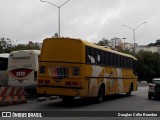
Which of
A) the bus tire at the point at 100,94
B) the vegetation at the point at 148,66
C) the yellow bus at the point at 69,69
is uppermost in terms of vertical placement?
the vegetation at the point at 148,66

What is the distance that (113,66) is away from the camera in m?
25.0

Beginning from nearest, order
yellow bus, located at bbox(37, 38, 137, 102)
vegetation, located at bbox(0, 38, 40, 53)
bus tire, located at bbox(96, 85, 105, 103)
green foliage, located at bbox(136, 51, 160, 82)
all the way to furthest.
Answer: yellow bus, located at bbox(37, 38, 137, 102)
bus tire, located at bbox(96, 85, 105, 103)
vegetation, located at bbox(0, 38, 40, 53)
green foliage, located at bbox(136, 51, 160, 82)

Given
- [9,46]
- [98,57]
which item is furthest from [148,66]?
[98,57]

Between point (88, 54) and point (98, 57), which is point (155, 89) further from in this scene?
point (88, 54)

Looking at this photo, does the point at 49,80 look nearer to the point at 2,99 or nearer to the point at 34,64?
the point at 2,99

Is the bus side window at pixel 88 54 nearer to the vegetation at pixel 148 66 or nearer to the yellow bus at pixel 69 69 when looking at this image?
the yellow bus at pixel 69 69

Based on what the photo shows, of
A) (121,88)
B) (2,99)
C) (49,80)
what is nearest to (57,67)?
(49,80)

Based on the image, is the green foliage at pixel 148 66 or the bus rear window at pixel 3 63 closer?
the bus rear window at pixel 3 63

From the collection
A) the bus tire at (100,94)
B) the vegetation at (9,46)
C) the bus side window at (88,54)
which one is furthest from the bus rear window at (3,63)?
the vegetation at (9,46)

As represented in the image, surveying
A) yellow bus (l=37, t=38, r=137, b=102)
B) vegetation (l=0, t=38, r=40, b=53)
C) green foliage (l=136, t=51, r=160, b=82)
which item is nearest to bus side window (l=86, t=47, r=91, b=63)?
yellow bus (l=37, t=38, r=137, b=102)

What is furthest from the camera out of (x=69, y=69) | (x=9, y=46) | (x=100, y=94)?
(x=9, y=46)

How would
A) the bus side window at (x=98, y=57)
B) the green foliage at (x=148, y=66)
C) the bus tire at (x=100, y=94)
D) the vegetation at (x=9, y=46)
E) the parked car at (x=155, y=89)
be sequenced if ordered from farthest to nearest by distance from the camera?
the green foliage at (x=148, y=66)
the vegetation at (x=9, y=46)
the parked car at (x=155, y=89)
the bus tire at (x=100, y=94)
the bus side window at (x=98, y=57)

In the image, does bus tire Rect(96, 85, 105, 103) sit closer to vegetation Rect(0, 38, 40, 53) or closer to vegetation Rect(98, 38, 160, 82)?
vegetation Rect(0, 38, 40, 53)

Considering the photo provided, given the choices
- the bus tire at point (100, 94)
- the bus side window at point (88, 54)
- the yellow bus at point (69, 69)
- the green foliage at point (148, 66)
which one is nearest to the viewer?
the yellow bus at point (69, 69)
